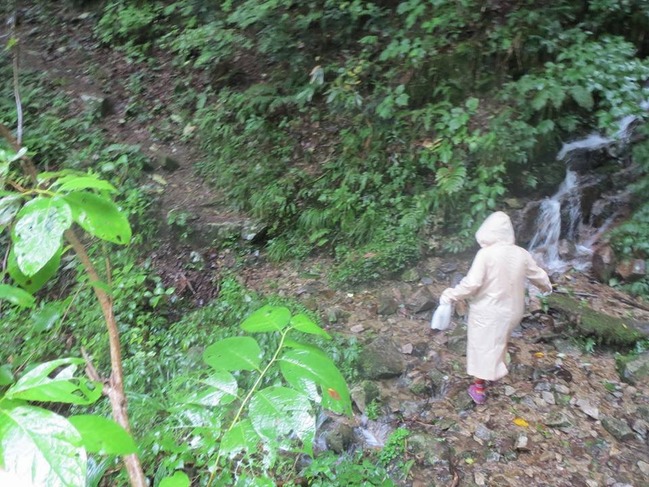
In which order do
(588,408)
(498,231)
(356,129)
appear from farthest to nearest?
(356,129)
(588,408)
(498,231)

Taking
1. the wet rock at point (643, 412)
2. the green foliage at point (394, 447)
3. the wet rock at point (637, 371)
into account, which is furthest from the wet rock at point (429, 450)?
the wet rock at point (637, 371)

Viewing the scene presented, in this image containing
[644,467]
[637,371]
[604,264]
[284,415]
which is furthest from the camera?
[604,264]

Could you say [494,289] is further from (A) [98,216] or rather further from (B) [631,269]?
(A) [98,216]

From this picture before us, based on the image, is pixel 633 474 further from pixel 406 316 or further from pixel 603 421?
pixel 406 316

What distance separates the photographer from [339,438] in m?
3.75

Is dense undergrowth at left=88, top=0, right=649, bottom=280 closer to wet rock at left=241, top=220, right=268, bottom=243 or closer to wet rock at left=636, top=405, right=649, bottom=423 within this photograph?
wet rock at left=241, top=220, right=268, bottom=243

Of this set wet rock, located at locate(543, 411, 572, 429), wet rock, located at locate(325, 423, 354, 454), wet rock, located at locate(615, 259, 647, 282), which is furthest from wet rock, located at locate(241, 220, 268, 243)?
wet rock, located at locate(615, 259, 647, 282)

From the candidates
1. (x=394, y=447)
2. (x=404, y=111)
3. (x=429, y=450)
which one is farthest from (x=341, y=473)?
(x=404, y=111)

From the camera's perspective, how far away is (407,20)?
265 inches

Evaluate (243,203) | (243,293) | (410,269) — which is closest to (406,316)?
(410,269)

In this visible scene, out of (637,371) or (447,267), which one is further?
(447,267)

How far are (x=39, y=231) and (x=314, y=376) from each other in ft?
2.05

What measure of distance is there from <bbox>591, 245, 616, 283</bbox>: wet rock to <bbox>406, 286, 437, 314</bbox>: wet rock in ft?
7.23

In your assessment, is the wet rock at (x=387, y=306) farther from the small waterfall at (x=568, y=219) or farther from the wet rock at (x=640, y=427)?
the wet rock at (x=640, y=427)
